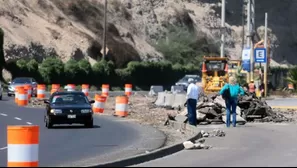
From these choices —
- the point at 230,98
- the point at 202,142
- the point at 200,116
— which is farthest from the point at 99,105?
the point at 202,142

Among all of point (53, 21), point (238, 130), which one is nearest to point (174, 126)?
point (238, 130)

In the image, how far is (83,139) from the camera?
2552cm

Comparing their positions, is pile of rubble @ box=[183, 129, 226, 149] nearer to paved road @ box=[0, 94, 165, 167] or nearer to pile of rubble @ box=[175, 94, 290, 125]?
paved road @ box=[0, 94, 165, 167]

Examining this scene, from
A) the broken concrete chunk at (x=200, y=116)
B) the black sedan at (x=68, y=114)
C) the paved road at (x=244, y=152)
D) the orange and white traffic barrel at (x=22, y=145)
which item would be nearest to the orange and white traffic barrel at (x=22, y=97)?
the black sedan at (x=68, y=114)

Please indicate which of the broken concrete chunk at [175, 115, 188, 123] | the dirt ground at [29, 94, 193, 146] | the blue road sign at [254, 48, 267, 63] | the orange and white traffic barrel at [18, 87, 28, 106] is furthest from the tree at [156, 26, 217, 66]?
the broken concrete chunk at [175, 115, 188, 123]

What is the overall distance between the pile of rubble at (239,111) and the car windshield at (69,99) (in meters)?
3.83

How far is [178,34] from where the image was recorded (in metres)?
105

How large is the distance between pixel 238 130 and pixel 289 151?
8152 mm

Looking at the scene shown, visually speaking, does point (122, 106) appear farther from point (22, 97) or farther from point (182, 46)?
point (182, 46)

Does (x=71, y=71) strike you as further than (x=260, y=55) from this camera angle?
Yes

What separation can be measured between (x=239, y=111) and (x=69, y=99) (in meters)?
6.90

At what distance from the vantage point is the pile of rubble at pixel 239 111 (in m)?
33.1

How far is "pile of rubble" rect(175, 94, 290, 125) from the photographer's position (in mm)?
33119

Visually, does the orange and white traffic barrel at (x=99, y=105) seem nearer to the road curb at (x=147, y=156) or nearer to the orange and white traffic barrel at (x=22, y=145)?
the road curb at (x=147, y=156)
